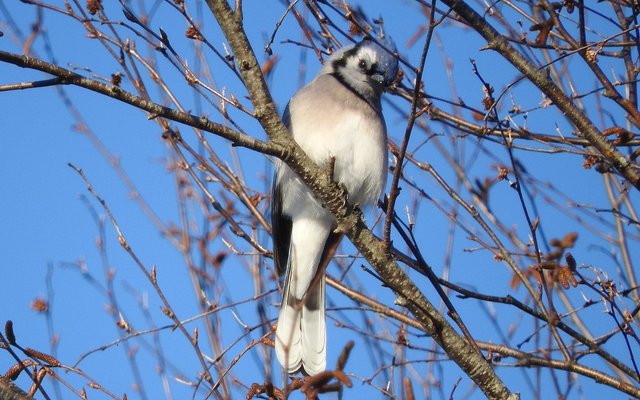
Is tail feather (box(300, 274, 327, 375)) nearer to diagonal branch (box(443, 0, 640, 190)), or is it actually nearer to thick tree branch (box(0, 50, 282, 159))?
thick tree branch (box(0, 50, 282, 159))

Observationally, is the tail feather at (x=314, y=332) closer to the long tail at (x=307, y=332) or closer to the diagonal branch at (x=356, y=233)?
the long tail at (x=307, y=332)

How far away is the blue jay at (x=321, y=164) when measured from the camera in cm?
393

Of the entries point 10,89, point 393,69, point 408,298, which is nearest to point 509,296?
point 408,298

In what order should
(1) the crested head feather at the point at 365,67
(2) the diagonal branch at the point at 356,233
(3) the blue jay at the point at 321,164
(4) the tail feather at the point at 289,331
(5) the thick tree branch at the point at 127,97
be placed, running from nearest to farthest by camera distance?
(5) the thick tree branch at the point at 127,97, (2) the diagonal branch at the point at 356,233, (4) the tail feather at the point at 289,331, (3) the blue jay at the point at 321,164, (1) the crested head feather at the point at 365,67

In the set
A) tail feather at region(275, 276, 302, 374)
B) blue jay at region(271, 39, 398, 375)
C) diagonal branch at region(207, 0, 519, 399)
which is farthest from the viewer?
blue jay at region(271, 39, 398, 375)

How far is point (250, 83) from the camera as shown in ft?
9.43

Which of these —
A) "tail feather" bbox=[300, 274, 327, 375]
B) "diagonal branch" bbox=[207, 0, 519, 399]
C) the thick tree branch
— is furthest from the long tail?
the thick tree branch

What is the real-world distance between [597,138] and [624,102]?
0.22 m

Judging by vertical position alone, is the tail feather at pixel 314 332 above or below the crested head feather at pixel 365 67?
below

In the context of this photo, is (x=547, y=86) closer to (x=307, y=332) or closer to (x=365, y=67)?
(x=365, y=67)

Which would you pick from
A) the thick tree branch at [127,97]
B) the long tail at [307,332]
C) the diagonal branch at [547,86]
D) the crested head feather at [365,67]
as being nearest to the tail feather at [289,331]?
the long tail at [307,332]

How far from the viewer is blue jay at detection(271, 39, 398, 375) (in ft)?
12.9

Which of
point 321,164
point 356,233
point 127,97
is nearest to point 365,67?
point 321,164

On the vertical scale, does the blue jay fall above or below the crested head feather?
below
